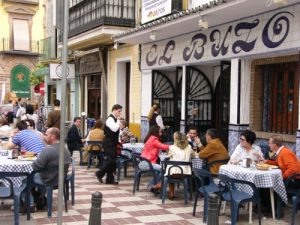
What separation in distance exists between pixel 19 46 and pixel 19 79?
269 cm

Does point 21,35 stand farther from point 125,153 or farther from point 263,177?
point 263,177

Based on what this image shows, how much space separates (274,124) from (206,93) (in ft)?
11.0

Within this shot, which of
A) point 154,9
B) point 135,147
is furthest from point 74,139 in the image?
point 154,9

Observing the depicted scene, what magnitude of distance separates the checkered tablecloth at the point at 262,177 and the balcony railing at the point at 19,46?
1382 inches

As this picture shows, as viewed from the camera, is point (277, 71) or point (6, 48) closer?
point (277, 71)

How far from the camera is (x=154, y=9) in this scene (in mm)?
14016

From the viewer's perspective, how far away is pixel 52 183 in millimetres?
7594

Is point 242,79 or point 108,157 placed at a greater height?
point 242,79

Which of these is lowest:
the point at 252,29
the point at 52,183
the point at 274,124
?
the point at 52,183

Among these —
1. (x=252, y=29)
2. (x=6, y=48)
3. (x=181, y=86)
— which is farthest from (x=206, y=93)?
(x=6, y=48)

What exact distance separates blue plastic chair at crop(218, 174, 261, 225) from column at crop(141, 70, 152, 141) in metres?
8.18

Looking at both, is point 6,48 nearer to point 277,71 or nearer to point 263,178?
point 277,71

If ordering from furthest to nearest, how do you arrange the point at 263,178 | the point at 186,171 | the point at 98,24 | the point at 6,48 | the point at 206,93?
the point at 6,48, the point at 98,24, the point at 206,93, the point at 186,171, the point at 263,178

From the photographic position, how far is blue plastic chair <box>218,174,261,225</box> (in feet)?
Result: 23.1
